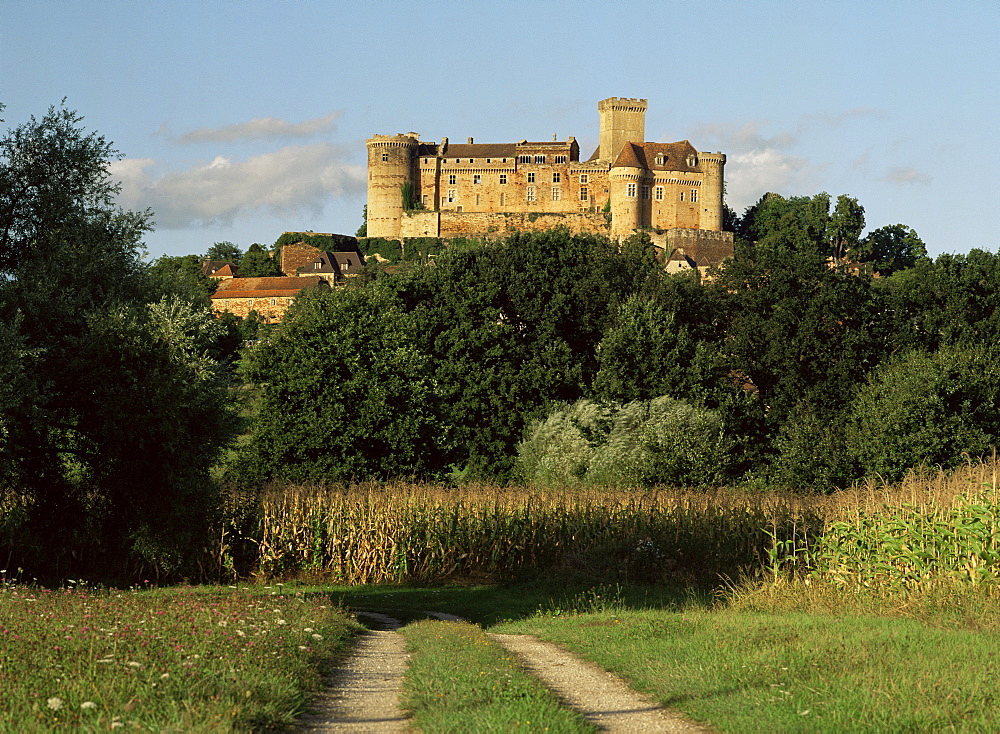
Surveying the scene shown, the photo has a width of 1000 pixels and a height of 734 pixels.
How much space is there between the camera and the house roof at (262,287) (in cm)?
11744

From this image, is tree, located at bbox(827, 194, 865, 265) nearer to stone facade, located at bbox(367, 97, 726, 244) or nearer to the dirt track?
stone facade, located at bbox(367, 97, 726, 244)

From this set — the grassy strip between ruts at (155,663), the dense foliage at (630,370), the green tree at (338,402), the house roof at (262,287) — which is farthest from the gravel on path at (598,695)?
the house roof at (262,287)

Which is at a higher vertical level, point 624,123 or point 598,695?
point 624,123

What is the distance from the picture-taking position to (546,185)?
143000mm

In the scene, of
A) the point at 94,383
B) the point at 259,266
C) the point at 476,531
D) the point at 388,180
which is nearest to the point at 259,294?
the point at 259,266

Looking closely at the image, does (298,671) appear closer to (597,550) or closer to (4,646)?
(4,646)

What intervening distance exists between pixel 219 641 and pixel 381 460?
86.8 feet

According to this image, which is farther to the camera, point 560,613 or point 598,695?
point 560,613

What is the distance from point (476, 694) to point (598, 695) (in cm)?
134

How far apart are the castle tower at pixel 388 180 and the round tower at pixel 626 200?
2684cm

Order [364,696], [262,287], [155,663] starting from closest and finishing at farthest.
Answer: [155,663] → [364,696] → [262,287]

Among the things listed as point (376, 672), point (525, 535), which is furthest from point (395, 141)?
point (376, 672)

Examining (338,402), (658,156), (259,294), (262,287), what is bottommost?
(338,402)

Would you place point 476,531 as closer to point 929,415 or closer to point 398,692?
point 398,692
